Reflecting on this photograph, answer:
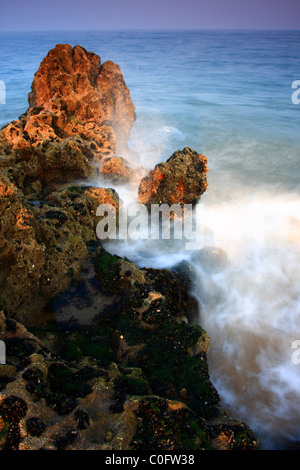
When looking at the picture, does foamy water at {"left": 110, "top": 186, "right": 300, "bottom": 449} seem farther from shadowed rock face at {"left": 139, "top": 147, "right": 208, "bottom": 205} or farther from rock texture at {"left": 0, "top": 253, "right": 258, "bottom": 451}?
rock texture at {"left": 0, "top": 253, "right": 258, "bottom": 451}

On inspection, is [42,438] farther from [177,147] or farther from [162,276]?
[177,147]

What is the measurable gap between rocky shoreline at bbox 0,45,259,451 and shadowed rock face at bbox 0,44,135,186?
0.07m

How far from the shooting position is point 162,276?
7.42m

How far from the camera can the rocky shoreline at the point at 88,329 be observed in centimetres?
374

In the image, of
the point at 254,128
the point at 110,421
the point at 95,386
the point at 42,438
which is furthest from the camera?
the point at 254,128

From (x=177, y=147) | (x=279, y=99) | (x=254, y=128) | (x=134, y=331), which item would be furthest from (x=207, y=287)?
(x=279, y=99)

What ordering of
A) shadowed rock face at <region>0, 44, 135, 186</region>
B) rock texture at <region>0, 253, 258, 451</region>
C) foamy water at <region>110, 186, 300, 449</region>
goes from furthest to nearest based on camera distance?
shadowed rock face at <region>0, 44, 135, 186</region>, foamy water at <region>110, 186, 300, 449</region>, rock texture at <region>0, 253, 258, 451</region>

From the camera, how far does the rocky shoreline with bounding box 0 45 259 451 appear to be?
3742mm

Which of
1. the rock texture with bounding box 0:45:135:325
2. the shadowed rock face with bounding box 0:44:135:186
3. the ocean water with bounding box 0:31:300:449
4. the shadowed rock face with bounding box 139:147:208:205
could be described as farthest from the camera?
the shadowed rock face with bounding box 139:147:208:205

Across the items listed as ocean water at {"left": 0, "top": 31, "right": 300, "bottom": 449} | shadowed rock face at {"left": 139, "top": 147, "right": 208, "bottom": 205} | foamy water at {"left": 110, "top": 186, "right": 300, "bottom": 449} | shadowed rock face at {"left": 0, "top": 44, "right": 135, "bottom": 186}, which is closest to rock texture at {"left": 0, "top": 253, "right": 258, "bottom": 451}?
foamy water at {"left": 110, "top": 186, "right": 300, "bottom": 449}

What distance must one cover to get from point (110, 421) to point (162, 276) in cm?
393

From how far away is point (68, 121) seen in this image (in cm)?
1270

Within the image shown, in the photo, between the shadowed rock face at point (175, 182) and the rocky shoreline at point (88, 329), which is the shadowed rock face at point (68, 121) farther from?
the shadowed rock face at point (175, 182)

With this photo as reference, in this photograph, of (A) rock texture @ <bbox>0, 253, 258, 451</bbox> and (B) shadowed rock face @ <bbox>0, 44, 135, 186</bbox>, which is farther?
(B) shadowed rock face @ <bbox>0, 44, 135, 186</bbox>
